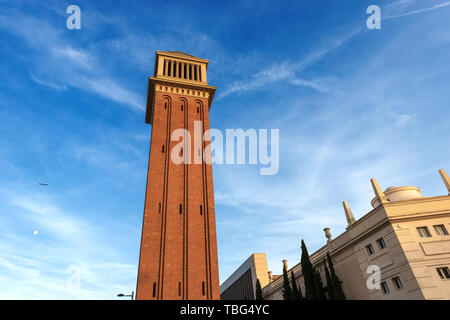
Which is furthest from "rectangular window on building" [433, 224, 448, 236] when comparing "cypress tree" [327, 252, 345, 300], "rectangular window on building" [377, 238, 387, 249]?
"cypress tree" [327, 252, 345, 300]

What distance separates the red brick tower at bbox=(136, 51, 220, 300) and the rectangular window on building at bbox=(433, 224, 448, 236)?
20.3 m

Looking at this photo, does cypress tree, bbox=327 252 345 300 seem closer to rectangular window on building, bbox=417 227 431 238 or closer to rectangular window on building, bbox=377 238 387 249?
rectangular window on building, bbox=377 238 387 249

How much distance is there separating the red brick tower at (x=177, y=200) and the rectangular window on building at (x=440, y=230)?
20.3m

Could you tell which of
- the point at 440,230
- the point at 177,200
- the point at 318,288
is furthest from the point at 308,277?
the point at 177,200

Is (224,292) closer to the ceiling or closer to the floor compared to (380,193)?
closer to the ceiling

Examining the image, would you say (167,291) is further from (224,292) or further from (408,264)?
(224,292)

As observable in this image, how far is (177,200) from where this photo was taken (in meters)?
27.4

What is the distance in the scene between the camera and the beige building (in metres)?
23.4

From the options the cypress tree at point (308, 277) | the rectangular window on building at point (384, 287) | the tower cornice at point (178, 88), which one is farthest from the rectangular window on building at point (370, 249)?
the tower cornice at point (178, 88)

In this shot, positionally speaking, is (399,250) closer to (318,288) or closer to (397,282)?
(397,282)
